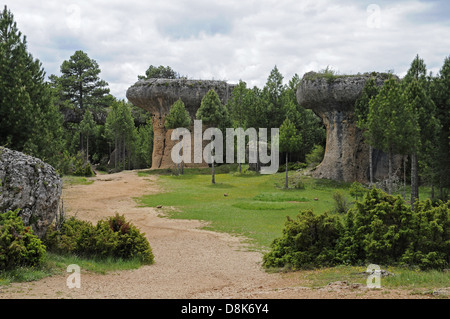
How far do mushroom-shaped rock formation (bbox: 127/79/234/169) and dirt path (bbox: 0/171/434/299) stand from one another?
3159cm

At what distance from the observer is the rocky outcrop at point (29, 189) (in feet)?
38.3

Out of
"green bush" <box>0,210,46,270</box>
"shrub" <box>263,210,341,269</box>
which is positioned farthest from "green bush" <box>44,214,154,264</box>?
"shrub" <box>263,210,341,269</box>

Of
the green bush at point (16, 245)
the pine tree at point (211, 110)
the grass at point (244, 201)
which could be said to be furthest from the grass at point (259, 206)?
the green bush at point (16, 245)

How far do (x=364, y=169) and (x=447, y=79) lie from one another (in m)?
14.9

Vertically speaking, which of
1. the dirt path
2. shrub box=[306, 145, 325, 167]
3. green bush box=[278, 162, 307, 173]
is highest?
shrub box=[306, 145, 325, 167]

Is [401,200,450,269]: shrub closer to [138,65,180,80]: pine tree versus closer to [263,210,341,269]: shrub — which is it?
[263,210,341,269]: shrub

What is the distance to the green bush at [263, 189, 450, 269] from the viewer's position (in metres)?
11.5

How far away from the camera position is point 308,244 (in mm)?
12828

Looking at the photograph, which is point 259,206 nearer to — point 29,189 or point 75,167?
point 29,189

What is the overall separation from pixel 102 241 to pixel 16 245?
3483 millimetres

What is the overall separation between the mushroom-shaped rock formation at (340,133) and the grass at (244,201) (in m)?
2.09

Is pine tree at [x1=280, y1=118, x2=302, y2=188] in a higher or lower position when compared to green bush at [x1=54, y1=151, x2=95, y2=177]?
higher

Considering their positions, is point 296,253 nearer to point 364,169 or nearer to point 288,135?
point 288,135

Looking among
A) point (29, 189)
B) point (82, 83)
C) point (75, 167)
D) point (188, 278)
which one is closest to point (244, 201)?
point (188, 278)
